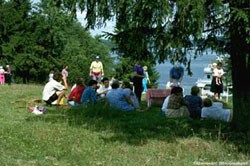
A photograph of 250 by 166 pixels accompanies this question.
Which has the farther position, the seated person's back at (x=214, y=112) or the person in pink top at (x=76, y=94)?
the person in pink top at (x=76, y=94)

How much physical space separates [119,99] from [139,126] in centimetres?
323

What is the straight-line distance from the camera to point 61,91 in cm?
1563

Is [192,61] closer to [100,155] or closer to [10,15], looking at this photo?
[100,155]

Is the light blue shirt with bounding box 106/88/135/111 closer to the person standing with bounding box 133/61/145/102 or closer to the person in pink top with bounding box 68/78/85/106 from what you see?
the person in pink top with bounding box 68/78/85/106

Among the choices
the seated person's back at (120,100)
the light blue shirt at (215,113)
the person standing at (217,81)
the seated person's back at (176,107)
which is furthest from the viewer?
the person standing at (217,81)

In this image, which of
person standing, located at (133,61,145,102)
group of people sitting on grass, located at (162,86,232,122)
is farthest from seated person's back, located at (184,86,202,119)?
person standing, located at (133,61,145,102)

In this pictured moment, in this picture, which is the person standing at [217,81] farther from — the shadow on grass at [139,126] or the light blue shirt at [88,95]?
the light blue shirt at [88,95]

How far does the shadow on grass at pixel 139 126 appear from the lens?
Answer: 9.23 m

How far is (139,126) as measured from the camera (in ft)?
35.6

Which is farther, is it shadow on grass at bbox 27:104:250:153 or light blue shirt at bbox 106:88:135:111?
light blue shirt at bbox 106:88:135:111

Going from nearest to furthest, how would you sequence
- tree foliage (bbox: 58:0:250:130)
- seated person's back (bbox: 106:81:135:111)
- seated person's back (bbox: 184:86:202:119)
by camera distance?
1. tree foliage (bbox: 58:0:250:130)
2. seated person's back (bbox: 184:86:202:119)
3. seated person's back (bbox: 106:81:135:111)

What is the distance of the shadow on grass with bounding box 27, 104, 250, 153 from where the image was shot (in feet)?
30.3

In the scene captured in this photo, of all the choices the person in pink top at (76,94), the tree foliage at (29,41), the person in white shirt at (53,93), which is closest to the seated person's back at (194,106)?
the person in pink top at (76,94)

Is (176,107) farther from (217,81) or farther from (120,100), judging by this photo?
(217,81)
